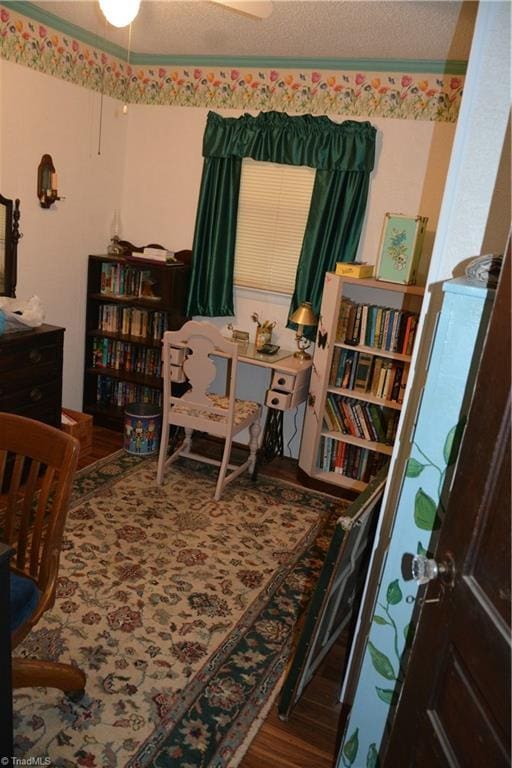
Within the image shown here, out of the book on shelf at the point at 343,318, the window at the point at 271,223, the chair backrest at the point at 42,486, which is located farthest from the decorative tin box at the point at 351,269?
the chair backrest at the point at 42,486

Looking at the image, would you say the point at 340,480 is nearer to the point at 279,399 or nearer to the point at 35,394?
the point at 279,399

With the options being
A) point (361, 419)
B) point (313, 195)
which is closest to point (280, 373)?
point (361, 419)

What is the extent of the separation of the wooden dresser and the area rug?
19.2 inches

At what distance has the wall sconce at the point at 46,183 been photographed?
3435 mm

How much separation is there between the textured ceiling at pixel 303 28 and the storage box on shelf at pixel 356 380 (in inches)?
46.9

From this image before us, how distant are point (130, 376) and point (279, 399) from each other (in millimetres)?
1174

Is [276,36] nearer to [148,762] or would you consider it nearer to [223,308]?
[223,308]

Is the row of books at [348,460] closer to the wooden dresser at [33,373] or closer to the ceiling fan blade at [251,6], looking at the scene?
the wooden dresser at [33,373]

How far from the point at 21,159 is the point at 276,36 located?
1.56 m

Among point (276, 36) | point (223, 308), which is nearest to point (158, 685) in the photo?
point (223, 308)

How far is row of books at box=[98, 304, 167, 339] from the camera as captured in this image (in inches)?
156

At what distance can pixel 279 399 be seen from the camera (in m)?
3.43

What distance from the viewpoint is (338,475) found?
3.60 metres

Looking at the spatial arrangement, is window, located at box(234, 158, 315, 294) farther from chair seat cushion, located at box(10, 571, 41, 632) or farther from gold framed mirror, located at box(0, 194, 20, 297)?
chair seat cushion, located at box(10, 571, 41, 632)
